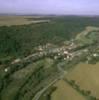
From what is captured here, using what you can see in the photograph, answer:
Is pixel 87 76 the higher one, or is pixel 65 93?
pixel 65 93

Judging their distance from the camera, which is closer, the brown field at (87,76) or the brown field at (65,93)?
the brown field at (65,93)

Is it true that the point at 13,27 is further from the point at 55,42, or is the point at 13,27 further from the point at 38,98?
the point at 38,98

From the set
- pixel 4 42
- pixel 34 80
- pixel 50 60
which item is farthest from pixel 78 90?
Result: pixel 4 42

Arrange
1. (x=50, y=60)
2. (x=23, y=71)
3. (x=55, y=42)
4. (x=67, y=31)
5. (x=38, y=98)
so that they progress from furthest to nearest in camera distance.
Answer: (x=67, y=31), (x=55, y=42), (x=50, y=60), (x=23, y=71), (x=38, y=98)

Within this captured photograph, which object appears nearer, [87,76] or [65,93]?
[65,93]

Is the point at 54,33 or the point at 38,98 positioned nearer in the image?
the point at 38,98
